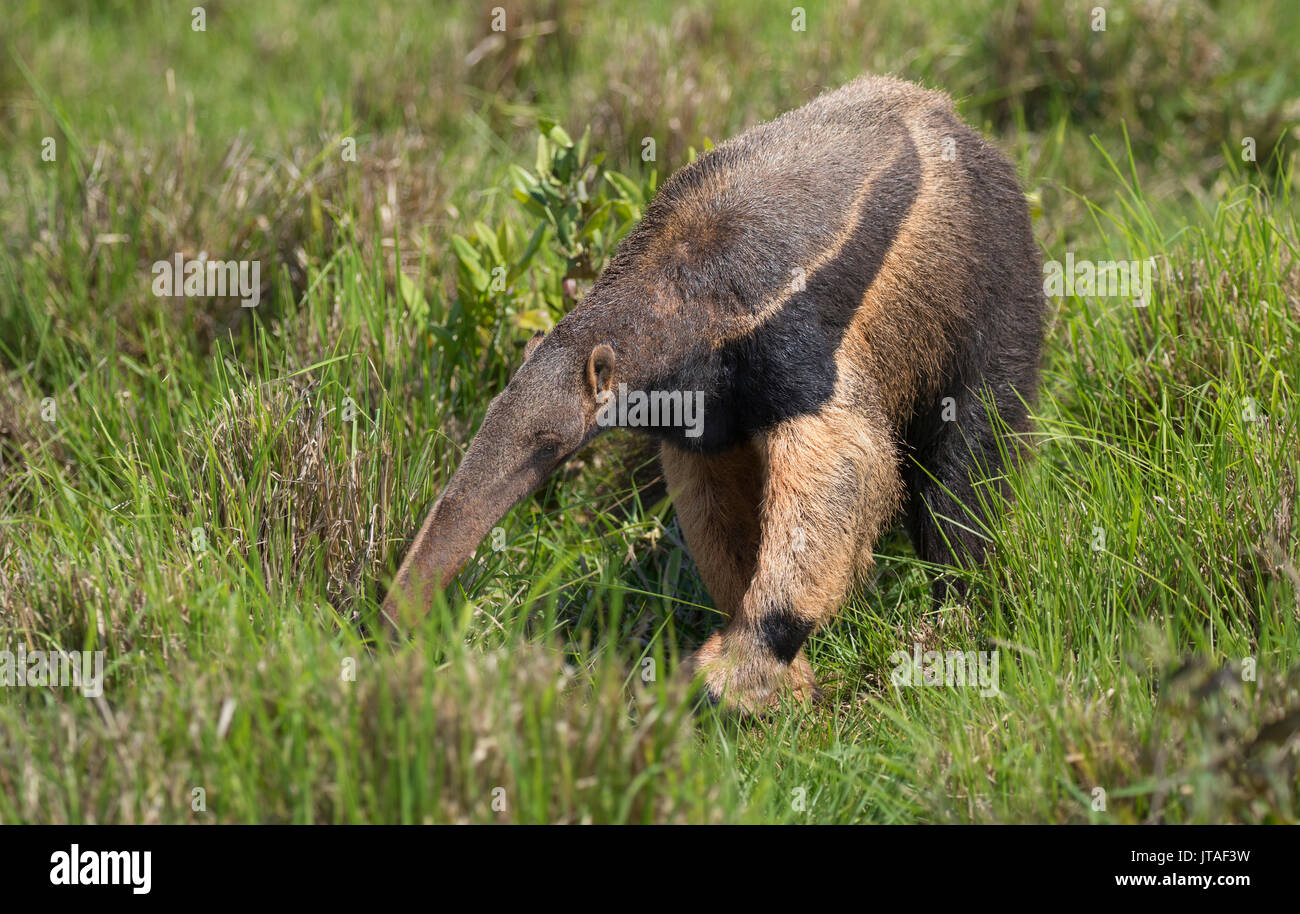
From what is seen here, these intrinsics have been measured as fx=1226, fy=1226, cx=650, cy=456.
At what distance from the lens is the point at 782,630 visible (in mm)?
4027

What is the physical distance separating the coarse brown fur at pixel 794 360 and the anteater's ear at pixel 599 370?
0.01 metres

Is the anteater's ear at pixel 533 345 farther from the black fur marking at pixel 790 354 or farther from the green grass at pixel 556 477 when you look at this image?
the green grass at pixel 556 477

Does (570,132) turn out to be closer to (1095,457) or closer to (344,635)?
(1095,457)

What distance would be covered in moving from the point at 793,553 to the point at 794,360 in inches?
25.1

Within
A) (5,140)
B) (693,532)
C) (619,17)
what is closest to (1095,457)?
(693,532)

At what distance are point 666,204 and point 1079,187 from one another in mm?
4048

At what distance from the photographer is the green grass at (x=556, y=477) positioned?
9.85 feet

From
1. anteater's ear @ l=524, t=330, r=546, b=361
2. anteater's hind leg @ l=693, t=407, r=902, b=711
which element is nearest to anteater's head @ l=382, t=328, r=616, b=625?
anteater's ear @ l=524, t=330, r=546, b=361

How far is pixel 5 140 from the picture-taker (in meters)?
8.78

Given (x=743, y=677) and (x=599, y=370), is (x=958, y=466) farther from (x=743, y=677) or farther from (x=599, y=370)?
(x=599, y=370)

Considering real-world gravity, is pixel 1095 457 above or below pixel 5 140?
below

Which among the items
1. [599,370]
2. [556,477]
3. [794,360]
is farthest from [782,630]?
[556,477]

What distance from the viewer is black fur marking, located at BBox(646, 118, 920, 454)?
4.06m

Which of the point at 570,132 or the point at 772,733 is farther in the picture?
the point at 570,132
